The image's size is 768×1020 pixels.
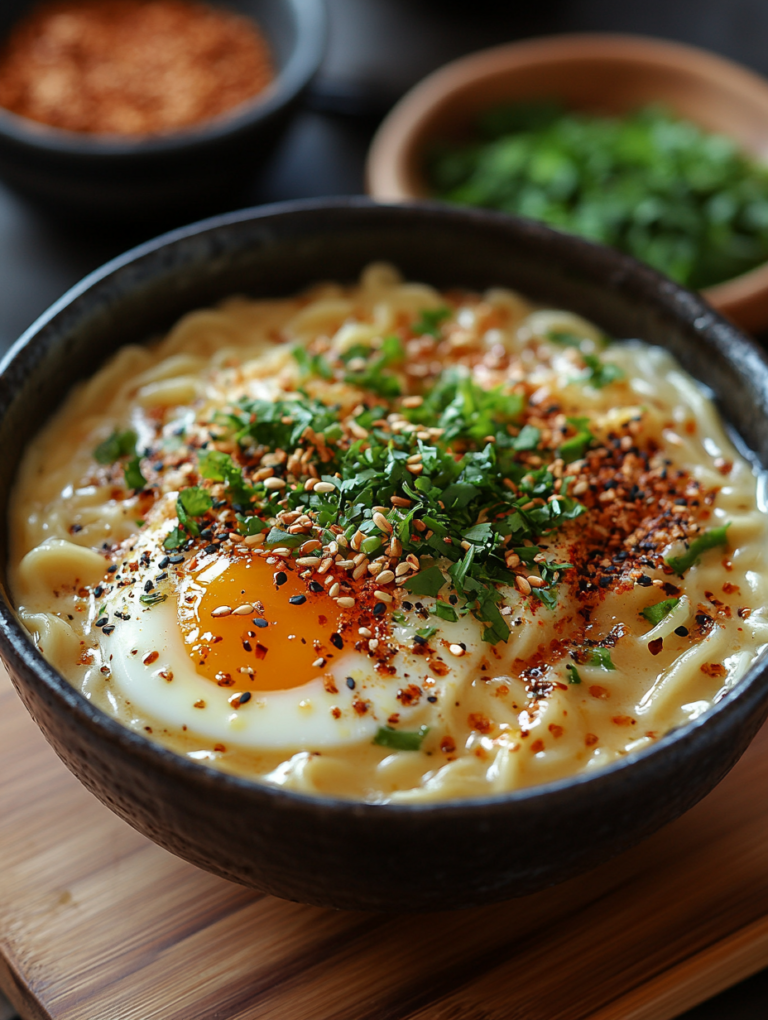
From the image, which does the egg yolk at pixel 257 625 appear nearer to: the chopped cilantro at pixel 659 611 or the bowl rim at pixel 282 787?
the bowl rim at pixel 282 787

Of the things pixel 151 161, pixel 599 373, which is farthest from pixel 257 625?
pixel 151 161

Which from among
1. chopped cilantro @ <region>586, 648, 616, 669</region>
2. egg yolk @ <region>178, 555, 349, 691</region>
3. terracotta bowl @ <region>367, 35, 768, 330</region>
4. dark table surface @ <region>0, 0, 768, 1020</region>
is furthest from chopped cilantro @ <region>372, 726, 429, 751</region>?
terracotta bowl @ <region>367, 35, 768, 330</region>

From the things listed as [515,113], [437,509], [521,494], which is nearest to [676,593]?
[521,494]

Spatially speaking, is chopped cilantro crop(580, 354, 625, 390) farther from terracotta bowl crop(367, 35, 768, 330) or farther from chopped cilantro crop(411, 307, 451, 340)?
terracotta bowl crop(367, 35, 768, 330)

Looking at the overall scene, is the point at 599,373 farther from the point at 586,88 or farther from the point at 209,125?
the point at 586,88

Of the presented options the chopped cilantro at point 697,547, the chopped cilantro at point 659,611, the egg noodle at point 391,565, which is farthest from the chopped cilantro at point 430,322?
the chopped cilantro at point 659,611
